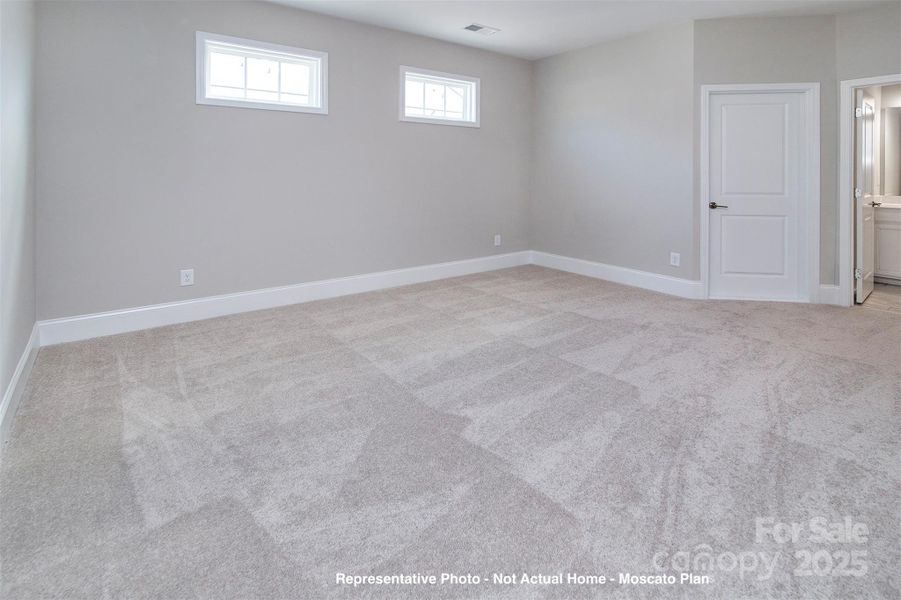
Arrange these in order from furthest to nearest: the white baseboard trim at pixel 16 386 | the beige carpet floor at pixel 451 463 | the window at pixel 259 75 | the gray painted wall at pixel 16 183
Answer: the window at pixel 259 75, the gray painted wall at pixel 16 183, the white baseboard trim at pixel 16 386, the beige carpet floor at pixel 451 463

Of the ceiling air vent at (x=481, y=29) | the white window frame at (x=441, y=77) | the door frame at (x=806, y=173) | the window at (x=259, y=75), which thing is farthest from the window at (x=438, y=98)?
the door frame at (x=806, y=173)

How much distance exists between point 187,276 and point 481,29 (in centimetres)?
363

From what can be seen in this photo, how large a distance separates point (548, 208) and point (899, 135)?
154 inches

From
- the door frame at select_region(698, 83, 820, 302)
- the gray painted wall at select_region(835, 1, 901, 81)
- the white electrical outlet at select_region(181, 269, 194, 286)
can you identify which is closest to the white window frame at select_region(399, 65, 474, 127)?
the door frame at select_region(698, 83, 820, 302)

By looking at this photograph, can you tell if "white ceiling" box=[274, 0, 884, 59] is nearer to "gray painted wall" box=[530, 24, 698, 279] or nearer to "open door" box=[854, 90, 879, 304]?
"gray painted wall" box=[530, 24, 698, 279]

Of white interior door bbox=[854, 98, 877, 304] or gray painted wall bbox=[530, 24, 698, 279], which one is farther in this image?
gray painted wall bbox=[530, 24, 698, 279]

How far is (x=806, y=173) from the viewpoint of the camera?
4.56 metres

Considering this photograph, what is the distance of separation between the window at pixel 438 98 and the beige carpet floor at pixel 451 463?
2840 mm

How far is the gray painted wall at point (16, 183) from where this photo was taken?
2385 millimetres

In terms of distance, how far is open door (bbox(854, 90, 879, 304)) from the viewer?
4387 millimetres

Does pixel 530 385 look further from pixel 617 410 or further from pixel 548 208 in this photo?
pixel 548 208

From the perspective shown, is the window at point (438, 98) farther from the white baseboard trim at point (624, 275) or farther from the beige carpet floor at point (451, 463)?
the beige carpet floor at point (451, 463)

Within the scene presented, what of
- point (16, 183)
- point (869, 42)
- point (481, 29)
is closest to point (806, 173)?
point (869, 42)

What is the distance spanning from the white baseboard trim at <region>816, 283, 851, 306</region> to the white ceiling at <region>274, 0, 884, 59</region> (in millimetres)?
2369
